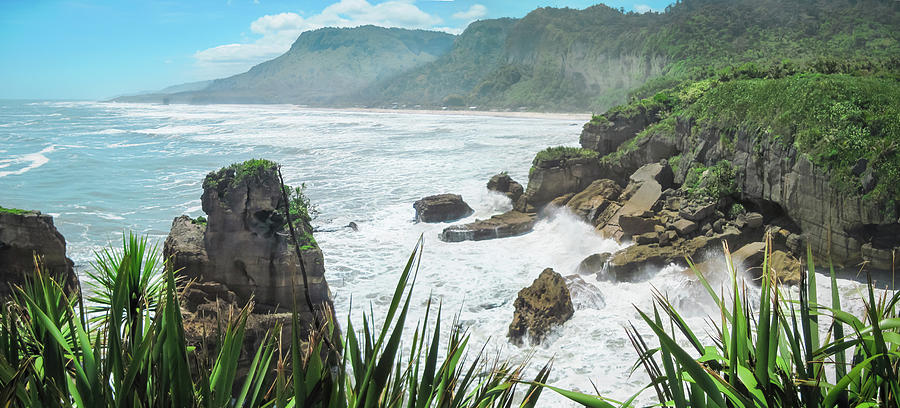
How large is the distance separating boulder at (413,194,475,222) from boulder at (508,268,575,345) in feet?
27.8

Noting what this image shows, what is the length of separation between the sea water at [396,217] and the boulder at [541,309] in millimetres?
251

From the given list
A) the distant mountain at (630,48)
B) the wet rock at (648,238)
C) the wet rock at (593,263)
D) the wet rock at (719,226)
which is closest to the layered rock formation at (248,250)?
the wet rock at (593,263)

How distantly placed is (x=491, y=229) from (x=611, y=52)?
251 feet

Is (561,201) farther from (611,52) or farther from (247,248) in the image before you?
(611,52)

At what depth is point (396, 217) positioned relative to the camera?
21.3m

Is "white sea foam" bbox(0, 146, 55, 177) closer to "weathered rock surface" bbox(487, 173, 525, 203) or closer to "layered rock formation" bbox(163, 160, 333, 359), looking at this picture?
"weathered rock surface" bbox(487, 173, 525, 203)

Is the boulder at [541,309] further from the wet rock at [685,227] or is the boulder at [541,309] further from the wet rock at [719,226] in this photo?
the wet rock at [719,226]

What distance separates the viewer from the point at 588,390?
9438 millimetres

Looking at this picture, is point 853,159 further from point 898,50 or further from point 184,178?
point 898,50

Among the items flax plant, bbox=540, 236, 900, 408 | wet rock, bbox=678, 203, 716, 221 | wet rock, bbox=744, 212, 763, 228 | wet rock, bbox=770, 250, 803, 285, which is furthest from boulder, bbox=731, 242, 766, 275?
flax plant, bbox=540, 236, 900, 408

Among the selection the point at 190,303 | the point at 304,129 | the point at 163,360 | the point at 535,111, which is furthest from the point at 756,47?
the point at 163,360

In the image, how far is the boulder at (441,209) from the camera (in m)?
20.1

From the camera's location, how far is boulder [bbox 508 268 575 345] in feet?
36.3

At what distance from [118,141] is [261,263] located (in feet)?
158
